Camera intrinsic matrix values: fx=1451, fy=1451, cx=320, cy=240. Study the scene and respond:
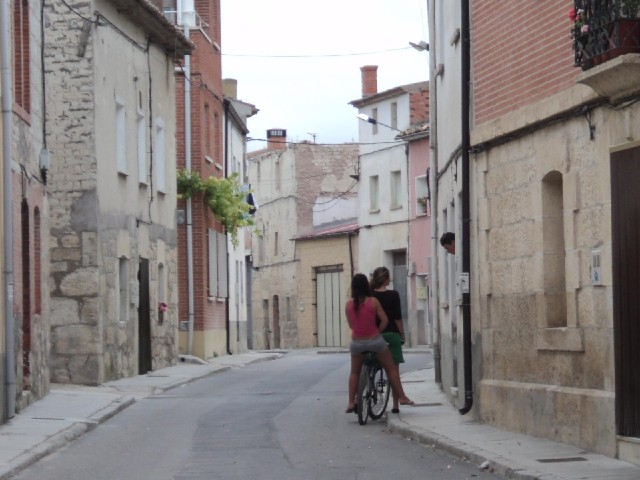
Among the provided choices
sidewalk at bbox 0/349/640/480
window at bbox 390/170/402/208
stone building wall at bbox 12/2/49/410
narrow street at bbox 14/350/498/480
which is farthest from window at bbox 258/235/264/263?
stone building wall at bbox 12/2/49/410

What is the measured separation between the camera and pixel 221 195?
37500 millimetres

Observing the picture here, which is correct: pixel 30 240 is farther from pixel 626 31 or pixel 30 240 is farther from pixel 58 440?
pixel 626 31

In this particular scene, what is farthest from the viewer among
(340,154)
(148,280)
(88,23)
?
(340,154)

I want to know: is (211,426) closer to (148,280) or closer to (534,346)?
(534,346)

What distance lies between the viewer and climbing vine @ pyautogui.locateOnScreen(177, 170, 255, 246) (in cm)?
3628

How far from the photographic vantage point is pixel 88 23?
24.8 m

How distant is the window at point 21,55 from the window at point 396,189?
32.7m

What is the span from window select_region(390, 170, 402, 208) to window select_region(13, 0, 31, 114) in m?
32.7

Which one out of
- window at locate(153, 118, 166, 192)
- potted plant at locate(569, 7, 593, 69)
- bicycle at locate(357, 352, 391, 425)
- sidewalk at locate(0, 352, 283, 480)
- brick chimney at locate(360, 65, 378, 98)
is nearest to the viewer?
potted plant at locate(569, 7, 593, 69)

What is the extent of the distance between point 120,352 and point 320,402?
277 inches

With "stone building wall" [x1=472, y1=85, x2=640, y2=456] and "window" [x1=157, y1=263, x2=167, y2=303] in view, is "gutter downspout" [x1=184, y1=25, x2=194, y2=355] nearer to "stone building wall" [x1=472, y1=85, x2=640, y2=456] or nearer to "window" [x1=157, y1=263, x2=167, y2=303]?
"window" [x1=157, y1=263, x2=167, y2=303]

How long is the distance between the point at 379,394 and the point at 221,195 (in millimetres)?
20950

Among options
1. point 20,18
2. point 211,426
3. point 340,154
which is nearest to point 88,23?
point 20,18

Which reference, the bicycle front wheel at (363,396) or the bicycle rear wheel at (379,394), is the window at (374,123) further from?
the bicycle front wheel at (363,396)
